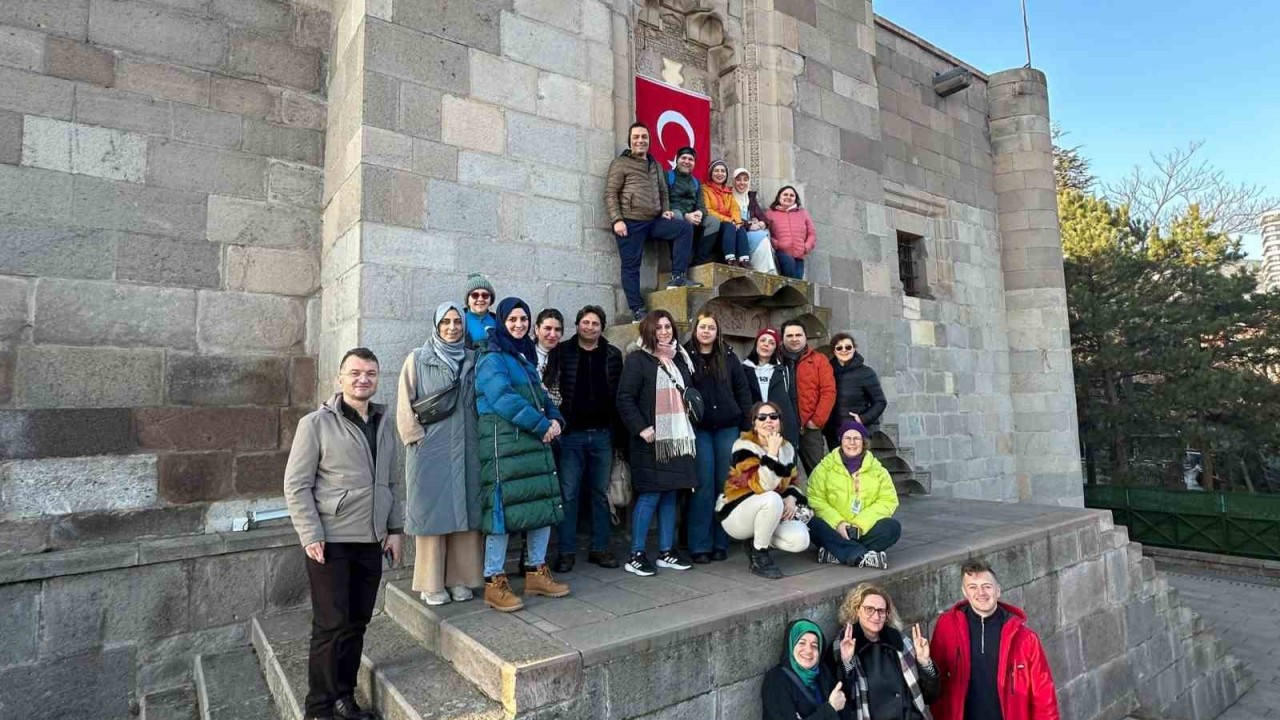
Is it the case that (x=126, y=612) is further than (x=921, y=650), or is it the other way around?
(x=126, y=612)

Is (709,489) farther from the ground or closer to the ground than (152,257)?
closer to the ground

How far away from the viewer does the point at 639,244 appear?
17.5ft

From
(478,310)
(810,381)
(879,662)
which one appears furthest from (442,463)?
(810,381)

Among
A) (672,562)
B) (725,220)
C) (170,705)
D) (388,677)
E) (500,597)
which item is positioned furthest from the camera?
(725,220)

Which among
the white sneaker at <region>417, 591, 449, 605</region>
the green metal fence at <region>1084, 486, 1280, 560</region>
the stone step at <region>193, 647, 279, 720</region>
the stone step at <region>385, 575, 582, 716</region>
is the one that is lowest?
the green metal fence at <region>1084, 486, 1280, 560</region>

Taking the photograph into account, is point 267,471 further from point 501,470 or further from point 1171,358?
point 1171,358

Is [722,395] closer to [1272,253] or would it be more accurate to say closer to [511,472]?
[511,472]

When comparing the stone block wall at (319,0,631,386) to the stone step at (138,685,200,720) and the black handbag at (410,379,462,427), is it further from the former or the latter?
the stone step at (138,685,200,720)

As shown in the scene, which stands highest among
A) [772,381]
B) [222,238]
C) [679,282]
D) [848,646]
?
[222,238]

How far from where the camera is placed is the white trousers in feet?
12.7

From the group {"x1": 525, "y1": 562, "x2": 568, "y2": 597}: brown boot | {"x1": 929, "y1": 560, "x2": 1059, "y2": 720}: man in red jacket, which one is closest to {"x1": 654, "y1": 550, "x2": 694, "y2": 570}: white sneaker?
{"x1": 525, "y1": 562, "x2": 568, "y2": 597}: brown boot

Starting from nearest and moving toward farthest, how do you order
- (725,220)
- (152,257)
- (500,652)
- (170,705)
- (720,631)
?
(500,652) → (720,631) → (170,705) → (152,257) → (725,220)

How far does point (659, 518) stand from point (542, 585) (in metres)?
0.98

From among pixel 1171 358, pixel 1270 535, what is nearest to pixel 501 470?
pixel 1270 535
